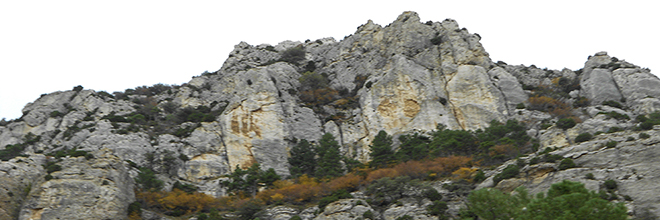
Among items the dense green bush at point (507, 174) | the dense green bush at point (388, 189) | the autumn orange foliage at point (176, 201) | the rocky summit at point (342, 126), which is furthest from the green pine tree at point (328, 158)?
the dense green bush at point (507, 174)

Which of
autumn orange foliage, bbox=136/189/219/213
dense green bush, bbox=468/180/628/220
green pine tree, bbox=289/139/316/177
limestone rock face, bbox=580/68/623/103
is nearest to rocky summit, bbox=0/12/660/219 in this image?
limestone rock face, bbox=580/68/623/103

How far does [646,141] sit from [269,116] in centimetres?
5041

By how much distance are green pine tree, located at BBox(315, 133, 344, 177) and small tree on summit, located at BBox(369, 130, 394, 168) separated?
4578 mm

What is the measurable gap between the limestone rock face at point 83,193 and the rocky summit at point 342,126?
0.47 feet

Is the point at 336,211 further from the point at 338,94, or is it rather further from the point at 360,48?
the point at 360,48

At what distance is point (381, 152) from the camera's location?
68750 millimetres

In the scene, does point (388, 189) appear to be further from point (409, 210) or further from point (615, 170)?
point (615, 170)

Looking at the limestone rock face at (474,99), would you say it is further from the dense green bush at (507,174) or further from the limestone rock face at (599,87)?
the dense green bush at (507,174)

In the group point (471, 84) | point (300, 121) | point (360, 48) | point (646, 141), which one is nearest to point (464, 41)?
point (471, 84)

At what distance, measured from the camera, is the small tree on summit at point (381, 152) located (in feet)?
219

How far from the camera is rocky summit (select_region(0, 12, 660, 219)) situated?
170 ft

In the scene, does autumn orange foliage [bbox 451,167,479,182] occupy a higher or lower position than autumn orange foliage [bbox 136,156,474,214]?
lower

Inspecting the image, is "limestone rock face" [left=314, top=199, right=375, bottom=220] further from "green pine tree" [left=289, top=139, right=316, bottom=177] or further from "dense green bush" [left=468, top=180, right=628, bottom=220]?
"dense green bush" [left=468, top=180, right=628, bottom=220]

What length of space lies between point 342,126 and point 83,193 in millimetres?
40078
